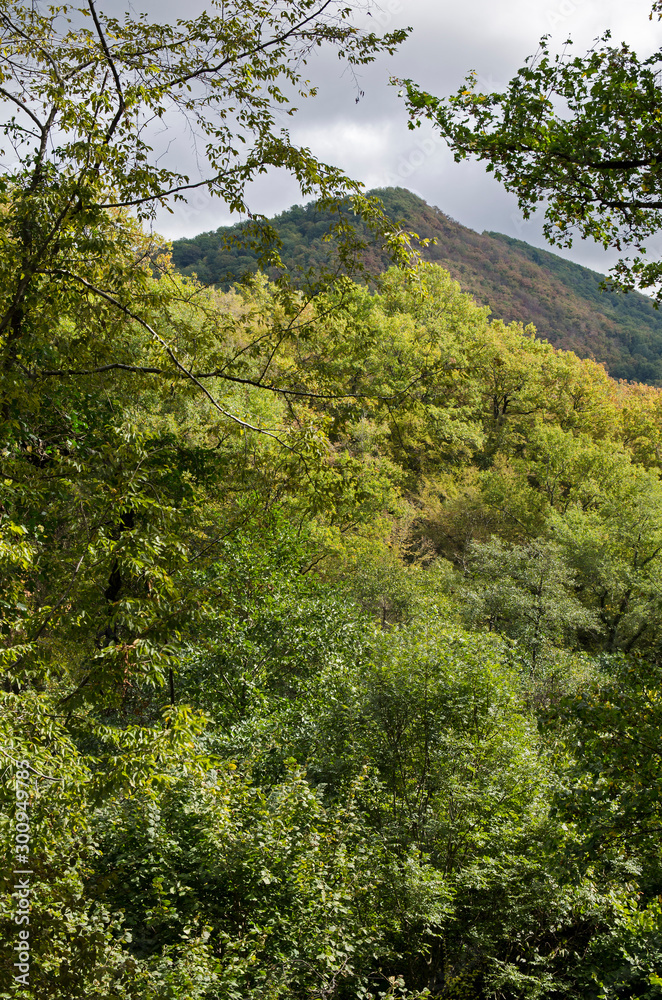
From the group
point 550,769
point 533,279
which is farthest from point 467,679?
point 533,279

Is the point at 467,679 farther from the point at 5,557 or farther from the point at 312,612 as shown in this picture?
the point at 5,557

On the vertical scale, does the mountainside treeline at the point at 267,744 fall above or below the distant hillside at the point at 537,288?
below

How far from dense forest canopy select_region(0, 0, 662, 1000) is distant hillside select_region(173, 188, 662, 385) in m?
42.3

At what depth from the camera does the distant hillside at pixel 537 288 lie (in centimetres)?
6781

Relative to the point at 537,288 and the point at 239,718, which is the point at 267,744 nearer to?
the point at 239,718

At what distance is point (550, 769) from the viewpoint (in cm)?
955

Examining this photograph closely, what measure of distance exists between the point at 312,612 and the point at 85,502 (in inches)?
263

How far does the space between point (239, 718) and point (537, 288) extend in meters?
89.7
